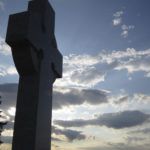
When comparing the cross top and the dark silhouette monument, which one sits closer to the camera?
the dark silhouette monument

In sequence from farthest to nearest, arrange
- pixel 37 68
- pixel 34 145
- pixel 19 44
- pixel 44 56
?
pixel 44 56, pixel 37 68, pixel 19 44, pixel 34 145

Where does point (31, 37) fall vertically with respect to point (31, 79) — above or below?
above

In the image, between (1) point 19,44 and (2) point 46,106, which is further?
(2) point 46,106

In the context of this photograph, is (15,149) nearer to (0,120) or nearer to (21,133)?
(21,133)

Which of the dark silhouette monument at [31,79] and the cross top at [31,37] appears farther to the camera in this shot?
the cross top at [31,37]

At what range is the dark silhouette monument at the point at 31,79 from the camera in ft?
32.4

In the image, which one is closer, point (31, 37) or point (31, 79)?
point (31, 37)

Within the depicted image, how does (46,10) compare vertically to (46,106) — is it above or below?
above

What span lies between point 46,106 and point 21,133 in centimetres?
188

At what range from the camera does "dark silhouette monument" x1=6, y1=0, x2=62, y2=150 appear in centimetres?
987

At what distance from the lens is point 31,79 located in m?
10.8

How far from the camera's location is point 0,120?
68.8 feet

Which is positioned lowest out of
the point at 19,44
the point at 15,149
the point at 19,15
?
the point at 15,149

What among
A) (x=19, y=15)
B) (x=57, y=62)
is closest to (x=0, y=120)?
(x=57, y=62)
